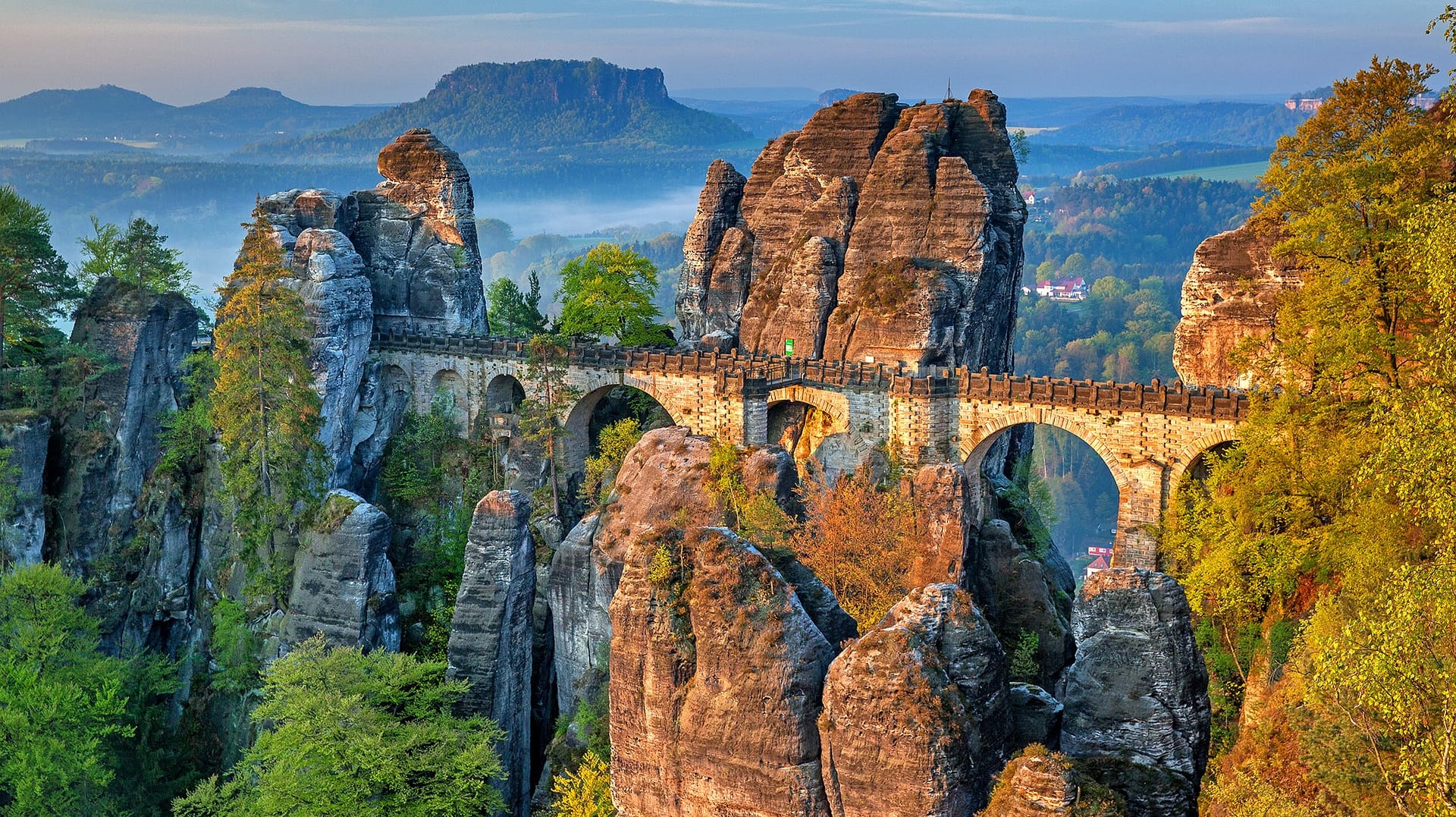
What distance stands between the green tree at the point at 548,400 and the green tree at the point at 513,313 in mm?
8034

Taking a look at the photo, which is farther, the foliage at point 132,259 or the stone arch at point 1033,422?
the foliage at point 132,259

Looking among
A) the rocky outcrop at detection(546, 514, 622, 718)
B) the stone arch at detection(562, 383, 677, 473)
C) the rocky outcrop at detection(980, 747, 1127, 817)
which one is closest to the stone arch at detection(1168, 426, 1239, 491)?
the rocky outcrop at detection(546, 514, 622, 718)

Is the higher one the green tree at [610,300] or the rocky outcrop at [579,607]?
the green tree at [610,300]

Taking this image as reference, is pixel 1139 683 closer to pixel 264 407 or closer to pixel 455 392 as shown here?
pixel 264 407

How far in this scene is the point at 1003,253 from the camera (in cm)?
4766

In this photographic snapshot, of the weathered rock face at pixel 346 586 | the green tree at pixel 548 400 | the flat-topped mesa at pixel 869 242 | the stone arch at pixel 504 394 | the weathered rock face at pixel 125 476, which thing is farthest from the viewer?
the stone arch at pixel 504 394

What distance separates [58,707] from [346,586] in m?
7.57

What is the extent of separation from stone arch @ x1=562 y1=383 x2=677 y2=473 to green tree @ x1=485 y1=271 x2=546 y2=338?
8.21 metres

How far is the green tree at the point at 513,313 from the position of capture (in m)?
57.6

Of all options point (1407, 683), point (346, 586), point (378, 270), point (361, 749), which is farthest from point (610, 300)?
point (1407, 683)

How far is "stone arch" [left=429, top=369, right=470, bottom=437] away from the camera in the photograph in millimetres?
50344

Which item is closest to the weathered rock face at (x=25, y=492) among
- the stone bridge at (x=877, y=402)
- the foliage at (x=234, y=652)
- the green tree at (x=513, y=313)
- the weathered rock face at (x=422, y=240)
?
the foliage at (x=234, y=652)

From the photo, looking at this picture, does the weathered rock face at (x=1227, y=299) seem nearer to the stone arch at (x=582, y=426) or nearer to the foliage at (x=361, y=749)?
the stone arch at (x=582, y=426)

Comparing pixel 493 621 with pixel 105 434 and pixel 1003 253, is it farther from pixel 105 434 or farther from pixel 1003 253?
pixel 1003 253
